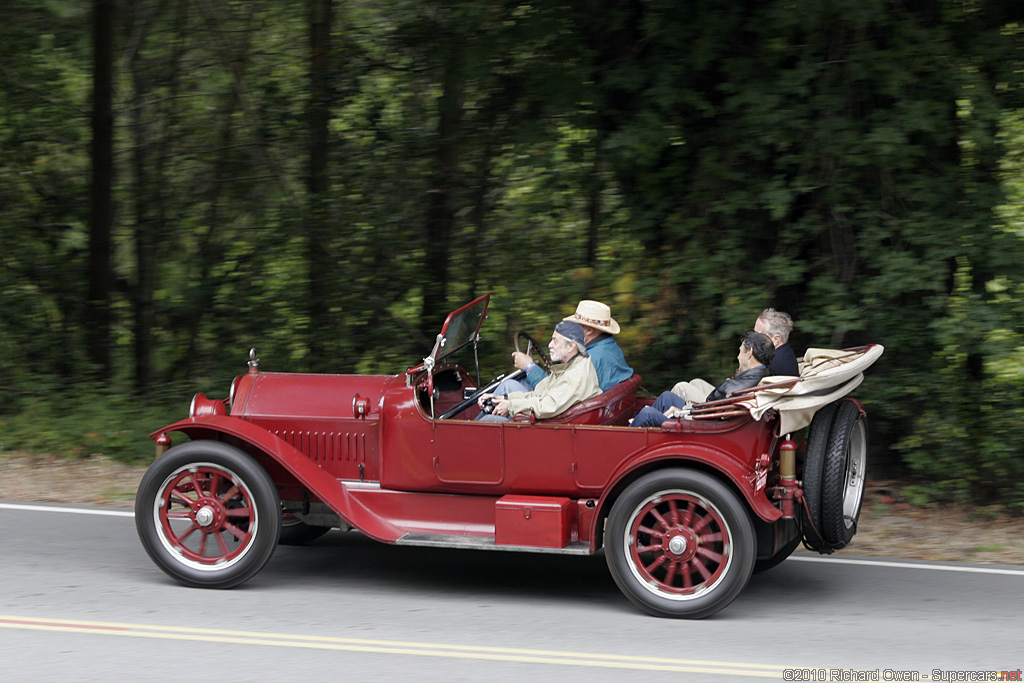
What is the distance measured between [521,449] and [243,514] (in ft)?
5.22

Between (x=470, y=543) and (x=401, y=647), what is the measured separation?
0.90m

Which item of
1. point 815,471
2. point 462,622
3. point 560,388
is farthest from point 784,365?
point 462,622

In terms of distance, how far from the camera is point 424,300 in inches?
457

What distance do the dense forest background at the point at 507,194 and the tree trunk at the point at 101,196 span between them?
4 cm

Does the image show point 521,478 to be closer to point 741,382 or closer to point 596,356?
point 596,356

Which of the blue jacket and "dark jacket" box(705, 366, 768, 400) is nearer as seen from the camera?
"dark jacket" box(705, 366, 768, 400)

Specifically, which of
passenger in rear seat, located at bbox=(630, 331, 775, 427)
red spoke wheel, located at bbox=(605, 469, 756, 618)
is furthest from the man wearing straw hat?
red spoke wheel, located at bbox=(605, 469, 756, 618)

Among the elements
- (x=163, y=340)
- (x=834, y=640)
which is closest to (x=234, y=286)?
(x=163, y=340)

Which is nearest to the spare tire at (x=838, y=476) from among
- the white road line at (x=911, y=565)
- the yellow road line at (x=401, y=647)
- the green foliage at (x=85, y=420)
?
the white road line at (x=911, y=565)

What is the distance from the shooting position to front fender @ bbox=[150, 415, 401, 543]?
611 cm

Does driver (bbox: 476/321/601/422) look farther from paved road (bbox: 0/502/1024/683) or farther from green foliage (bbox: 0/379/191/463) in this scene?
green foliage (bbox: 0/379/191/463)

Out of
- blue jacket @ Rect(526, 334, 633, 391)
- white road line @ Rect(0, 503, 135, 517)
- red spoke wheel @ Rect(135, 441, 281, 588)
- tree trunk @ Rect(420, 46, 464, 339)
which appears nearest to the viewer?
red spoke wheel @ Rect(135, 441, 281, 588)

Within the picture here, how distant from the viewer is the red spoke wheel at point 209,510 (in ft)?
19.8

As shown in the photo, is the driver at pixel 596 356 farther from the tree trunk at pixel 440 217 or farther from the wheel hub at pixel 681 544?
the tree trunk at pixel 440 217
